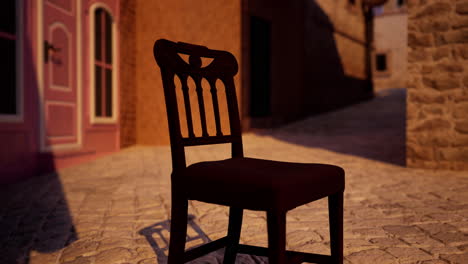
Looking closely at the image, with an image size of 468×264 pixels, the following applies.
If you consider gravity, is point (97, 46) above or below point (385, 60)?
below

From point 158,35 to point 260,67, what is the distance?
248 centimetres

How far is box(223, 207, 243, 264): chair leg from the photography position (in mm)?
1952

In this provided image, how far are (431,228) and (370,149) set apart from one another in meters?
4.25

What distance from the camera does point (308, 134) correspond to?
900 centimetres

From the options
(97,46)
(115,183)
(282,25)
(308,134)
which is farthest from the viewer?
(282,25)

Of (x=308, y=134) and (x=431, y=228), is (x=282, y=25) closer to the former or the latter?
(x=308, y=134)

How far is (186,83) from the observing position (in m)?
1.80

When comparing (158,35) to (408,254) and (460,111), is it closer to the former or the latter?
(460,111)

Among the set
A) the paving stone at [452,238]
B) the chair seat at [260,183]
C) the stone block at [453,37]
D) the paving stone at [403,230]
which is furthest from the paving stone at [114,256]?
the stone block at [453,37]

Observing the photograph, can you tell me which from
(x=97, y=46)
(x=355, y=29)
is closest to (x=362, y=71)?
(x=355, y=29)

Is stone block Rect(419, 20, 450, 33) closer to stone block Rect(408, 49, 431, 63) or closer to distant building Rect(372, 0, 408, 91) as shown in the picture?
stone block Rect(408, 49, 431, 63)

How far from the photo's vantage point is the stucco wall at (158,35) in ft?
25.9

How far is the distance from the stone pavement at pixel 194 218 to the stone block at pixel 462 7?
6.26 feet

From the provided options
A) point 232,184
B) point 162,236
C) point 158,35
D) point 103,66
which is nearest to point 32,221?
point 162,236
